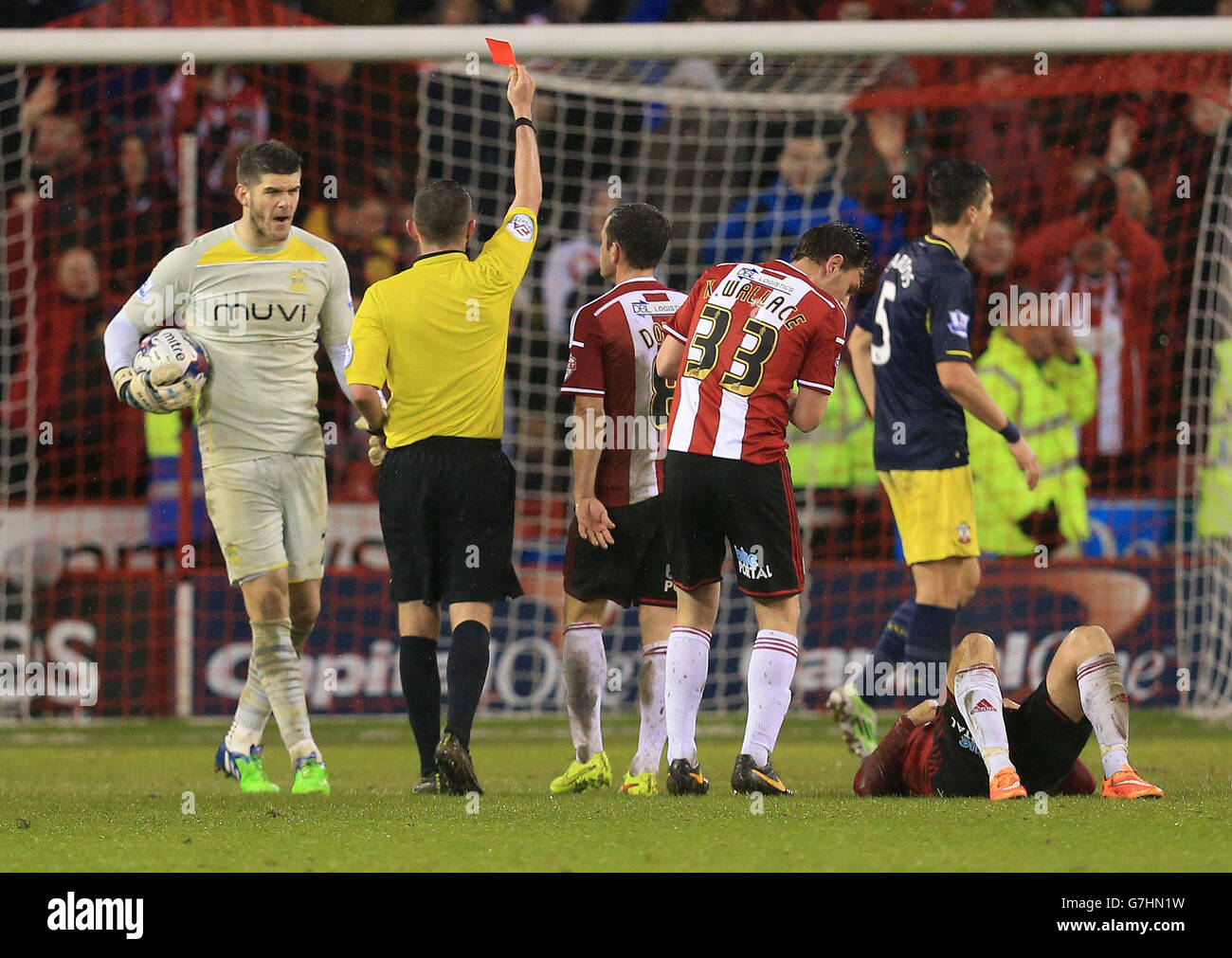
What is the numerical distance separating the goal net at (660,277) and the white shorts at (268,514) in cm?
308

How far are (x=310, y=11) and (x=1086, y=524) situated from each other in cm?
632

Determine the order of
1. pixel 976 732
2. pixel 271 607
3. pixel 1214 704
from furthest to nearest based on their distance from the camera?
1. pixel 1214 704
2. pixel 271 607
3. pixel 976 732

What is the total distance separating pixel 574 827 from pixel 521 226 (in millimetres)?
2265

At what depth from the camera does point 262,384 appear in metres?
5.98

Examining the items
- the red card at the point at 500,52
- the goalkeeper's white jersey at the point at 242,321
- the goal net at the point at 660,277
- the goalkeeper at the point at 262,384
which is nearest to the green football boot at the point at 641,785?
the goalkeeper at the point at 262,384

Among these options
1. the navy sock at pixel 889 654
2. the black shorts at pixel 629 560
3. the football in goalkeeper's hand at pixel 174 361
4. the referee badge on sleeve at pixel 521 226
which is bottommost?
→ the navy sock at pixel 889 654

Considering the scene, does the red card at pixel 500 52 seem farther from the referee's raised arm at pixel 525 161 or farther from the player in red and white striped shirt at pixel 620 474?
the player in red and white striped shirt at pixel 620 474

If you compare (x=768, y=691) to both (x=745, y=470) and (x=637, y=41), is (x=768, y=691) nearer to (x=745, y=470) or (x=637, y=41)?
(x=745, y=470)

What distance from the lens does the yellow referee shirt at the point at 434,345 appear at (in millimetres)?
5645

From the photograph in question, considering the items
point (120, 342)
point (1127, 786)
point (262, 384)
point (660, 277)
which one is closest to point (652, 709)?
point (1127, 786)

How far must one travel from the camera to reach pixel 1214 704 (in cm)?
910
